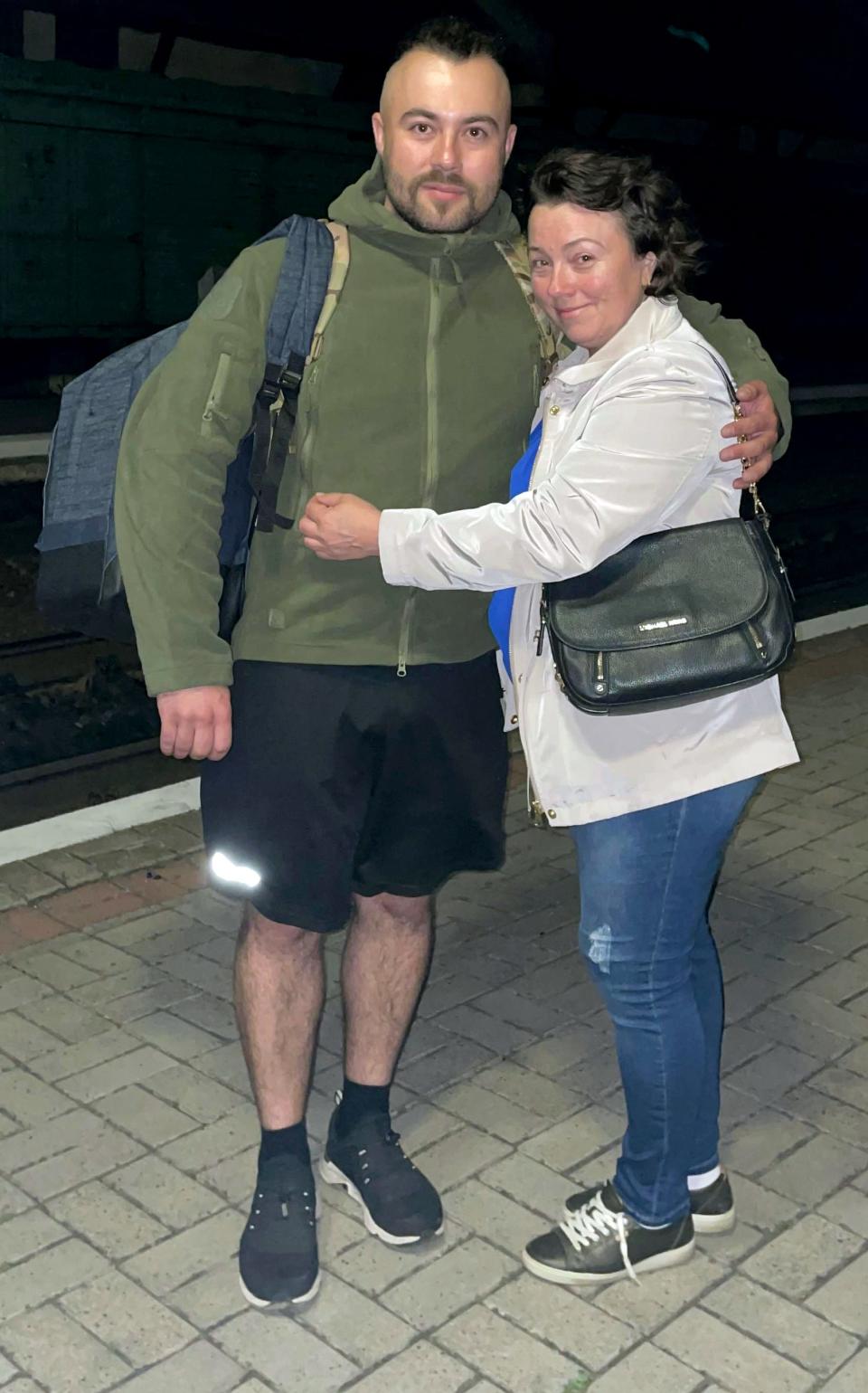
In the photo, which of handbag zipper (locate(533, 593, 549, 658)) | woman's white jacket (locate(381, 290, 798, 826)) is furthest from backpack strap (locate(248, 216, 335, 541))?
handbag zipper (locate(533, 593, 549, 658))

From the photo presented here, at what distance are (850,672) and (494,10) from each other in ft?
51.3

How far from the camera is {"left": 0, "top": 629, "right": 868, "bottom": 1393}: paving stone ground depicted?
108 inches

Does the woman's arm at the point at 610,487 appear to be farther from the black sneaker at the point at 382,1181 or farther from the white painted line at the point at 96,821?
the white painted line at the point at 96,821

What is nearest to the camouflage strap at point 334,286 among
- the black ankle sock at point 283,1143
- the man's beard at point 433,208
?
the man's beard at point 433,208

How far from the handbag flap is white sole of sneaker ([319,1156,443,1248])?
143 cm

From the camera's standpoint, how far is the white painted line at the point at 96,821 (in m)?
5.12

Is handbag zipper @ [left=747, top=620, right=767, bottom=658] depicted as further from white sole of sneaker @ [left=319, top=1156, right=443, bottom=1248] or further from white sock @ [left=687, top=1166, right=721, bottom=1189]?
white sole of sneaker @ [left=319, top=1156, right=443, bottom=1248]

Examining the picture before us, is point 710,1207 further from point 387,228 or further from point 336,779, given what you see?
point 387,228

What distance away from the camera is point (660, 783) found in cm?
262

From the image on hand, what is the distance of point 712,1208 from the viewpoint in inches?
123

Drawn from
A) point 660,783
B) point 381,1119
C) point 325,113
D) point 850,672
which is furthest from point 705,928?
point 325,113

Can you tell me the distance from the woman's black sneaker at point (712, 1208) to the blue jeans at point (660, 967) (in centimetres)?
10

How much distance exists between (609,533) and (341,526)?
0.53m

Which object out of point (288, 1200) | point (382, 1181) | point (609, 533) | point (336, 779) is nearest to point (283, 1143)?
point (288, 1200)
